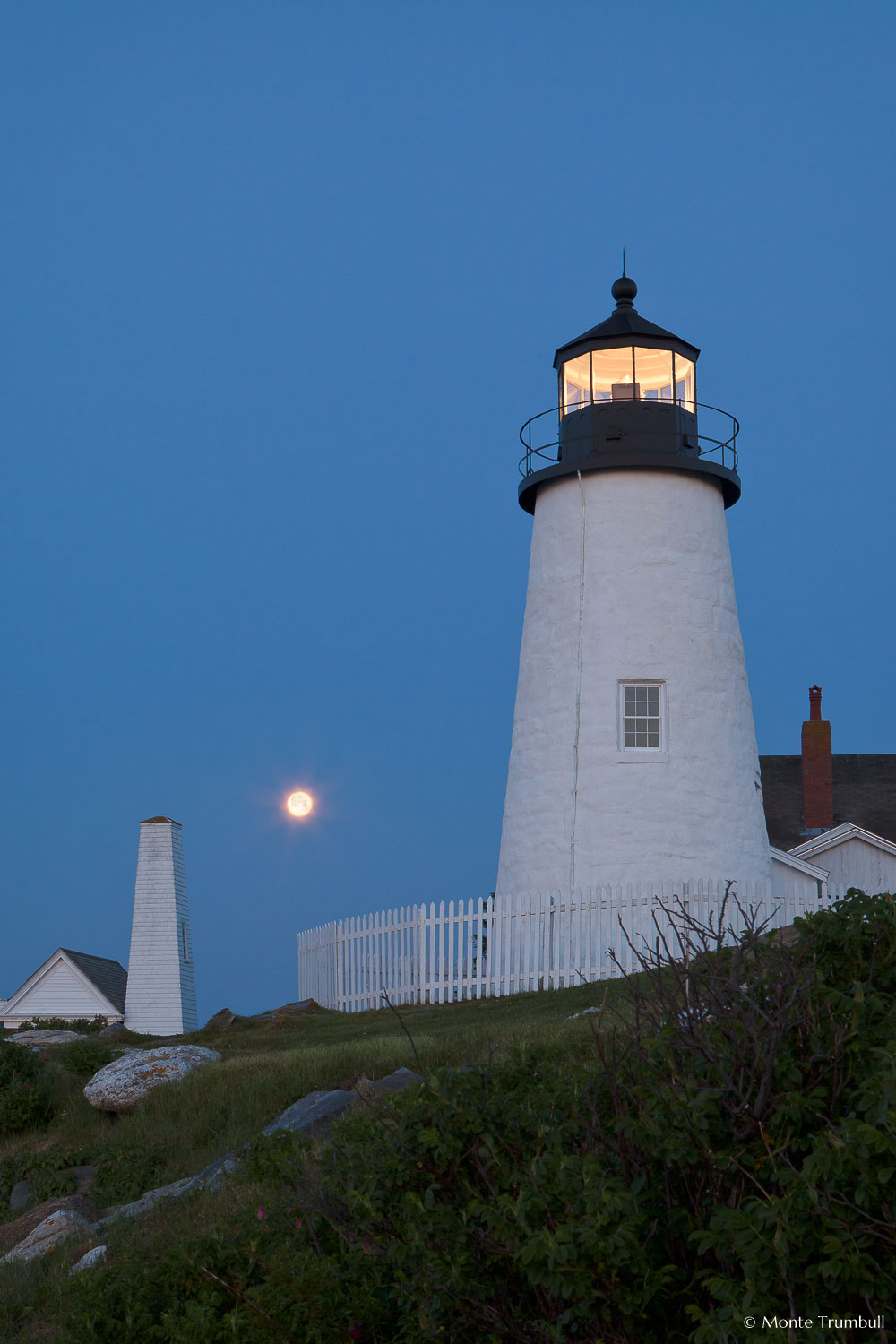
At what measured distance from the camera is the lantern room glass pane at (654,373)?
21.8 m

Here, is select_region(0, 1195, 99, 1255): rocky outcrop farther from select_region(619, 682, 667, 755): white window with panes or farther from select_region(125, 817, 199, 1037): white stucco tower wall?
select_region(619, 682, 667, 755): white window with panes

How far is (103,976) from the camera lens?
2727 centimetres

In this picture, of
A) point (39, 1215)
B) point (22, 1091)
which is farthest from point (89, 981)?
point (39, 1215)

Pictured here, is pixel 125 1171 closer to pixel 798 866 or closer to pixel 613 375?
pixel 613 375

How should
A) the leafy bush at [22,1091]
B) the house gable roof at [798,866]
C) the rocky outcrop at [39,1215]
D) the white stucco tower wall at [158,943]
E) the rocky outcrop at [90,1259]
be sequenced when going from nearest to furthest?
1. the rocky outcrop at [90,1259]
2. the rocky outcrop at [39,1215]
3. the leafy bush at [22,1091]
4. the white stucco tower wall at [158,943]
5. the house gable roof at [798,866]

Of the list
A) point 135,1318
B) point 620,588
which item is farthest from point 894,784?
point 135,1318

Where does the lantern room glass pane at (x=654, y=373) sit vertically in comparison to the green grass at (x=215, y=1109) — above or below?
above

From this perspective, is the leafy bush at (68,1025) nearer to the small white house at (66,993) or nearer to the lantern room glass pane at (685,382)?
the small white house at (66,993)

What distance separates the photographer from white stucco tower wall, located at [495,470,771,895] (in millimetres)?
20203

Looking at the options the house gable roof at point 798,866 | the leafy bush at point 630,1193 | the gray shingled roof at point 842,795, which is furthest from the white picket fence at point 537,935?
the leafy bush at point 630,1193

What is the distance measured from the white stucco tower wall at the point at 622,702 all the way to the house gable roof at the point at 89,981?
375 inches

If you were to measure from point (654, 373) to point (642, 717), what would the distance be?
5.86 metres

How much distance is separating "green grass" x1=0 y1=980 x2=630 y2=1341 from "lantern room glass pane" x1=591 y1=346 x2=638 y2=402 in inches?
395

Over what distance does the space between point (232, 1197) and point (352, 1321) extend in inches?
143
